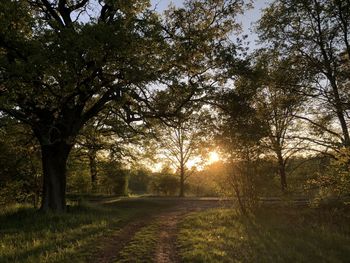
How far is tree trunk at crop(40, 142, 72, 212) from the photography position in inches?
746

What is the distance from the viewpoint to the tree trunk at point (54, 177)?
18938mm

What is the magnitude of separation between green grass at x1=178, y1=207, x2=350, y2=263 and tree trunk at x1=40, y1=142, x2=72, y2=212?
7.20 m

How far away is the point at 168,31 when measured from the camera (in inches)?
679

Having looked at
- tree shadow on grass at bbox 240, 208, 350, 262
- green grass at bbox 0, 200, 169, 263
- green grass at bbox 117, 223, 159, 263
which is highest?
green grass at bbox 0, 200, 169, 263

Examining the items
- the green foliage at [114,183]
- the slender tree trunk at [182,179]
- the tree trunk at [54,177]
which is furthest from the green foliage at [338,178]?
the slender tree trunk at [182,179]

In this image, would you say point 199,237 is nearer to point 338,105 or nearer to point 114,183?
point 338,105

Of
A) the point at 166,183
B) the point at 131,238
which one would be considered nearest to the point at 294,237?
the point at 131,238

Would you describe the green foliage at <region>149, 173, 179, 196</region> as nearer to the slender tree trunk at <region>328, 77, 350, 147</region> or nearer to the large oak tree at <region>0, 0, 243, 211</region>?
the large oak tree at <region>0, 0, 243, 211</region>

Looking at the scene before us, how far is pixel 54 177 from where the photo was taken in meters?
19.2

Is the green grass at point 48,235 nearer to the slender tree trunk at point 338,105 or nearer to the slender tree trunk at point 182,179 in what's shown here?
the slender tree trunk at point 338,105

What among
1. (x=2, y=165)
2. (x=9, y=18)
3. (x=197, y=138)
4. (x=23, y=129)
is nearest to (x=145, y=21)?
(x=9, y=18)

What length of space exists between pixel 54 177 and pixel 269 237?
39.0ft

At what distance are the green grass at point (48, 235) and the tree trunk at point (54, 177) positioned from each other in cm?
101

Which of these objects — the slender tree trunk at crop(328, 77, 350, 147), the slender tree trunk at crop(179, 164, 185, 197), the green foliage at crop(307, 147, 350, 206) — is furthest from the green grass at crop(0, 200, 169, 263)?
the slender tree trunk at crop(179, 164, 185, 197)
